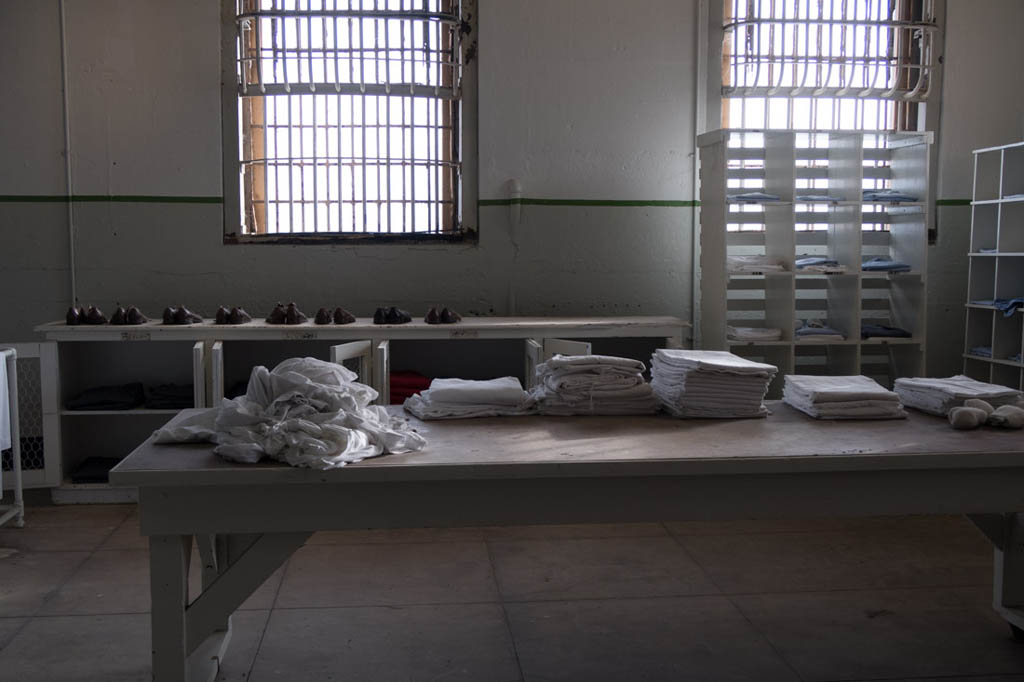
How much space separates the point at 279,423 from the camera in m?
2.58

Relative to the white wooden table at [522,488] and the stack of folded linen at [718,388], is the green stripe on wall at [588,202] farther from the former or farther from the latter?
the white wooden table at [522,488]

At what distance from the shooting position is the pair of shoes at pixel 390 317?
5.36 m

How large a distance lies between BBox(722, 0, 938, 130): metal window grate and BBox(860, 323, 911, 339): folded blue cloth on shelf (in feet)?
4.71

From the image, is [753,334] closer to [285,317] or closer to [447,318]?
[447,318]

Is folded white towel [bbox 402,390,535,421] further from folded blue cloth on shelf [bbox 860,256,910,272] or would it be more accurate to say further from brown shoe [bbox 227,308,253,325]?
folded blue cloth on shelf [bbox 860,256,910,272]

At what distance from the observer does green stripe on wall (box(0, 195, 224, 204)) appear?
576 centimetres

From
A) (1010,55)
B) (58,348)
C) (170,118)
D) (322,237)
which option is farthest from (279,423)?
(1010,55)

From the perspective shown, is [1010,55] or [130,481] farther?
[1010,55]

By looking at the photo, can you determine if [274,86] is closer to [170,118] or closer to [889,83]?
[170,118]

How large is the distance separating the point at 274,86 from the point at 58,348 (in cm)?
204

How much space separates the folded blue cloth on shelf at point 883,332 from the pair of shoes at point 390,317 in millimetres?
2766

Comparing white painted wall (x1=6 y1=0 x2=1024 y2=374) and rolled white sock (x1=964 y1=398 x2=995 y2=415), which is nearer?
rolled white sock (x1=964 y1=398 x2=995 y2=415)

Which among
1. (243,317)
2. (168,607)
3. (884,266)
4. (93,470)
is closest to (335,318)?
(243,317)

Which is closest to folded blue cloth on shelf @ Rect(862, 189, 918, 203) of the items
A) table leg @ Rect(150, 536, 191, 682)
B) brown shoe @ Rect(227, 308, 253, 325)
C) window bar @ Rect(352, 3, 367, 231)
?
window bar @ Rect(352, 3, 367, 231)
